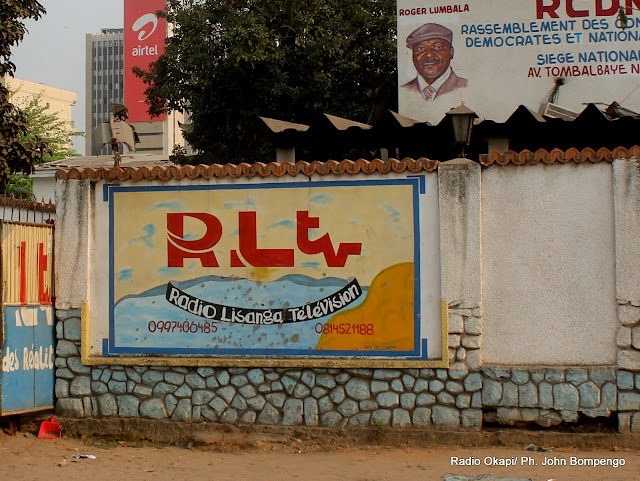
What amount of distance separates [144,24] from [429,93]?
99.4m

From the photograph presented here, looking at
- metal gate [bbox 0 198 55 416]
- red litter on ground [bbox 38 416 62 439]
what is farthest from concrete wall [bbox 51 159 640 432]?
metal gate [bbox 0 198 55 416]

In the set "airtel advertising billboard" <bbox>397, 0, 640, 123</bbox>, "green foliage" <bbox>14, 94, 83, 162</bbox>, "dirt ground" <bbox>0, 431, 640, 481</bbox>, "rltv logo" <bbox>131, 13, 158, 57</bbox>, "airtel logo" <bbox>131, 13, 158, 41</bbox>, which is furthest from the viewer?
"airtel logo" <bbox>131, 13, 158, 41</bbox>

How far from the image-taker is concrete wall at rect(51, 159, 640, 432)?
806cm

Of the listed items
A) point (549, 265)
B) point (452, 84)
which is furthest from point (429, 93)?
point (549, 265)

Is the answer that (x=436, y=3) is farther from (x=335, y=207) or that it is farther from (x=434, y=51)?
(x=335, y=207)

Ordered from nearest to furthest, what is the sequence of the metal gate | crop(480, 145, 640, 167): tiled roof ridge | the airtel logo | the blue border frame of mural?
crop(480, 145, 640, 167): tiled roof ridge
the blue border frame of mural
the metal gate
the airtel logo

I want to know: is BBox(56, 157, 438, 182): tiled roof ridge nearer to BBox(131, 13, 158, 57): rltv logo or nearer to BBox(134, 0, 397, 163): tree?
BBox(134, 0, 397, 163): tree

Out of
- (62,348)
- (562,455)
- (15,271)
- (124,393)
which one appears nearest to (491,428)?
(562,455)

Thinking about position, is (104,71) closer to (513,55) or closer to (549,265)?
(513,55)

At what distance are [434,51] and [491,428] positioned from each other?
7.55 m

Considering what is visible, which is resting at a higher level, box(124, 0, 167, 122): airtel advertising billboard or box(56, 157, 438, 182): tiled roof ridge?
box(124, 0, 167, 122): airtel advertising billboard

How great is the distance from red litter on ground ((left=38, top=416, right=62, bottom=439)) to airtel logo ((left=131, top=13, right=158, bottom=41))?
102 m

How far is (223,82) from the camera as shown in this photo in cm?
1939

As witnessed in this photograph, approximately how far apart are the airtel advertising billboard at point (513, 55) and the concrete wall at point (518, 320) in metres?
5.19
